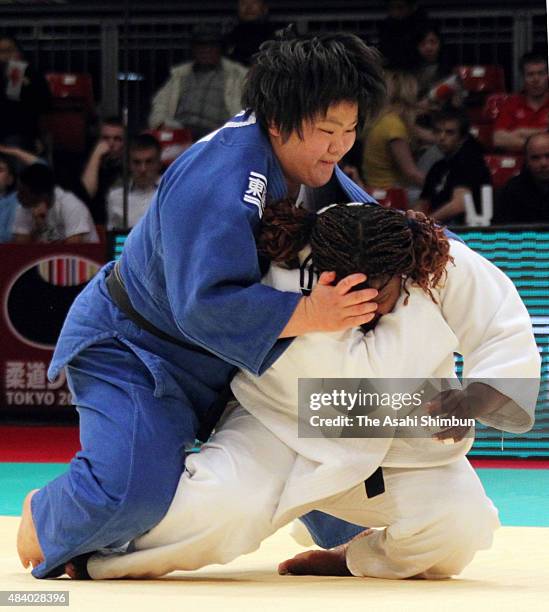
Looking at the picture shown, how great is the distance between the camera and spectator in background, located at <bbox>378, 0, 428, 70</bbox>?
673 centimetres

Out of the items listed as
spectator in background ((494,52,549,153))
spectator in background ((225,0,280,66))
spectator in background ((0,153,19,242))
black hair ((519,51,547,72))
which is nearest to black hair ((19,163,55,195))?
spectator in background ((0,153,19,242))

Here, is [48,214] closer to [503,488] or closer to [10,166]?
[10,166]

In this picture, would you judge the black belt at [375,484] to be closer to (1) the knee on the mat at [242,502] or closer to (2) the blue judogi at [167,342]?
(1) the knee on the mat at [242,502]

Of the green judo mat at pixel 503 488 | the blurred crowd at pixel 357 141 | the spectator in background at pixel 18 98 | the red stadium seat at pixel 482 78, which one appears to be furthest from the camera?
the spectator in background at pixel 18 98

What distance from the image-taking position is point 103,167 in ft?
23.0

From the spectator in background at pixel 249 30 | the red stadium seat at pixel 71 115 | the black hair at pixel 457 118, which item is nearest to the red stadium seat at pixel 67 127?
the red stadium seat at pixel 71 115

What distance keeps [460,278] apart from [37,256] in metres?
3.89

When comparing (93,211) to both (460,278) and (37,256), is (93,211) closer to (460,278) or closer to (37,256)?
(37,256)

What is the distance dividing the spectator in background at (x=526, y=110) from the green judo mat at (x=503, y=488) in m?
2.46

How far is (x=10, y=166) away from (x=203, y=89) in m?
1.19

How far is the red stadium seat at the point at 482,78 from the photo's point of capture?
696 centimetres

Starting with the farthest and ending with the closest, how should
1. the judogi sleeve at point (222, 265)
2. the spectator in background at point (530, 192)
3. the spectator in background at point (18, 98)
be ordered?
the spectator in background at point (18, 98) < the spectator in background at point (530, 192) < the judogi sleeve at point (222, 265)

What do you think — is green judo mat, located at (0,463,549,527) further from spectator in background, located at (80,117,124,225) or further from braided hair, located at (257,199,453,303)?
spectator in background, located at (80,117,124,225)

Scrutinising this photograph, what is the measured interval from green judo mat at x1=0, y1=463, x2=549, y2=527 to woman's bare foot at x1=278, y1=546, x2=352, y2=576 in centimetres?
112
